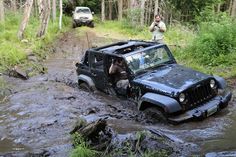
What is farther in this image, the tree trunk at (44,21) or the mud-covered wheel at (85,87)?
the tree trunk at (44,21)

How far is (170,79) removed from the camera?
8930 mm

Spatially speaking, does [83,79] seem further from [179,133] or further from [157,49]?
[179,133]

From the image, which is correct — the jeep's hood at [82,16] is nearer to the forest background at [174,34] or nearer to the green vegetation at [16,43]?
the forest background at [174,34]

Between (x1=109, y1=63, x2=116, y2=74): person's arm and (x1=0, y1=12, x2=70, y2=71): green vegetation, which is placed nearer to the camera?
(x1=109, y1=63, x2=116, y2=74): person's arm

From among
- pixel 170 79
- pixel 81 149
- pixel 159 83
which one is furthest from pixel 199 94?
pixel 81 149

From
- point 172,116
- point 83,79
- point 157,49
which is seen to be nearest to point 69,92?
point 83,79

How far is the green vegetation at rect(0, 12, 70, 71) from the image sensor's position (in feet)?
53.3

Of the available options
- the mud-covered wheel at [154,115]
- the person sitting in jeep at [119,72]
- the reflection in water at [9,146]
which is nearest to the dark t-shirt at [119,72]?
the person sitting in jeep at [119,72]

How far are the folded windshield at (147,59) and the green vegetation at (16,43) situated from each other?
23.9 ft

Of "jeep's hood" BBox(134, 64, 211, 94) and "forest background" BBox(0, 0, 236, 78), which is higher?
"jeep's hood" BBox(134, 64, 211, 94)

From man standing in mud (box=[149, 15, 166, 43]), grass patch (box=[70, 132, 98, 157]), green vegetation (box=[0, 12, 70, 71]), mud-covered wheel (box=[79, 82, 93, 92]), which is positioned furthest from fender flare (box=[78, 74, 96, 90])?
green vegetation (box=[0, 12, 70, 71])

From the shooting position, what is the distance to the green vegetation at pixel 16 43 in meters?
16.2

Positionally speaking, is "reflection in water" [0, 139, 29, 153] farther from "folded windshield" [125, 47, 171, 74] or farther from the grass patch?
"folded windshield" [125, 47, 171, 74]

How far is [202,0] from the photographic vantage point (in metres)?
30.1
